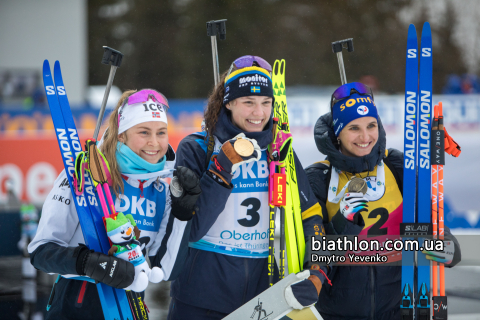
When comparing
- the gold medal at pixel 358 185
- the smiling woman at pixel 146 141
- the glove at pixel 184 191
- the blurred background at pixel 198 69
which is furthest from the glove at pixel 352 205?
the blurred background at pixel 198 69

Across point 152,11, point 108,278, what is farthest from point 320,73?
point 108,278

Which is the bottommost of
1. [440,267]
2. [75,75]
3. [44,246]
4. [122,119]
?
[440,267]

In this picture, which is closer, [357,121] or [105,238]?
[105,238]

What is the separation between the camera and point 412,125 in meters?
2.64

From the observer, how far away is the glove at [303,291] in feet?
6.92

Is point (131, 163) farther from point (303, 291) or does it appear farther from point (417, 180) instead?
point (417, 180)

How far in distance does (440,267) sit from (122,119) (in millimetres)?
1811

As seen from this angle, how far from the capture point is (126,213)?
2.23m

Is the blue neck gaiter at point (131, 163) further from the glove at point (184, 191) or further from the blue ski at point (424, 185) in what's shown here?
the blue ski at point (424, 185)

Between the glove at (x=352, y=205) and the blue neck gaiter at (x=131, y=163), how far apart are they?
3.07 ft

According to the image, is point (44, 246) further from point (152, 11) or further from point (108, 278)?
point (152, 11)

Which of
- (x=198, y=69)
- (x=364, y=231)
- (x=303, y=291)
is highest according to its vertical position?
(x=198, y=69)

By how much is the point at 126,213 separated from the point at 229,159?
1.83 feet

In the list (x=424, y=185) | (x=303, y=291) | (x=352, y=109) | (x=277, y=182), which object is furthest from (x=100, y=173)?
(x=424, y=185)
